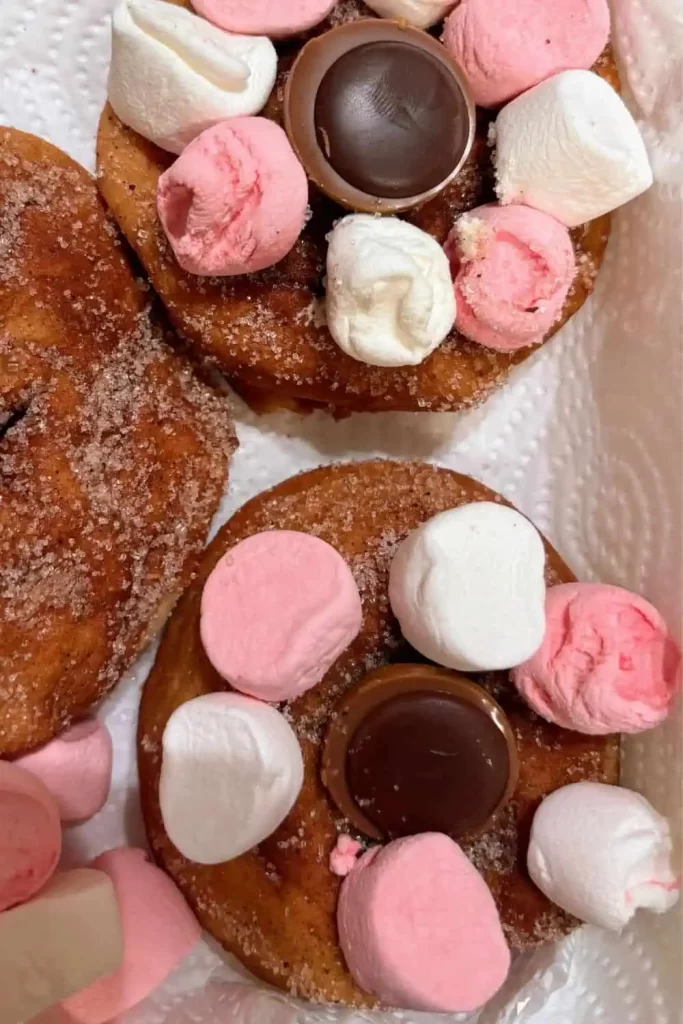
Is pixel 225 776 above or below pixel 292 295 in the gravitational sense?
below

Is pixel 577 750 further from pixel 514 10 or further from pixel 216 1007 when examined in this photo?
pixel 514 10

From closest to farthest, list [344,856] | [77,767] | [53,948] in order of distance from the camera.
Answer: [53,948] < [344,856] < [77,767]

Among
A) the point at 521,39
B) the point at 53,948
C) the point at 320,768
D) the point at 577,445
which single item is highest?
the point at 521,39

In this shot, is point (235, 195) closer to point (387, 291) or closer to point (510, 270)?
point (387, 291)

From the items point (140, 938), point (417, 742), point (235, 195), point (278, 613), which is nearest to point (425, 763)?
point (417, 742)

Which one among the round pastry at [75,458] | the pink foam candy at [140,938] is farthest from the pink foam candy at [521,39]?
the pink foam candy at [140,938]

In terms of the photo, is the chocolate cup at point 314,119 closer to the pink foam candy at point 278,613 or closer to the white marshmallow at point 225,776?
the pink foam candy at point 278,613

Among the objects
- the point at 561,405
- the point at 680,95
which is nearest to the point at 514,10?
the point at 680,95
